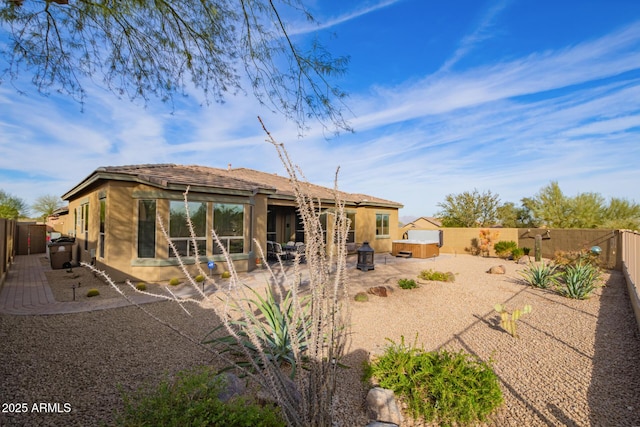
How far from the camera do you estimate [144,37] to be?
18.0 feet

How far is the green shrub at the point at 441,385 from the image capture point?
2.94 m

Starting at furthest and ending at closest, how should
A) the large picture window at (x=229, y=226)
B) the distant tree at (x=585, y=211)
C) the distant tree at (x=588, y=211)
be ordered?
the distant tree at (x=588, y=211)
the distant tree at (x=585, y=211)
the large picture window at (x=229, y=226)

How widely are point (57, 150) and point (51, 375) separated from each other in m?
11.9

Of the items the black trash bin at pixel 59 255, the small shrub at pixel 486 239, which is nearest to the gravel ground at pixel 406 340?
the black trash bin at pixel 59 255

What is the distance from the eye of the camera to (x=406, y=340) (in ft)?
16.3

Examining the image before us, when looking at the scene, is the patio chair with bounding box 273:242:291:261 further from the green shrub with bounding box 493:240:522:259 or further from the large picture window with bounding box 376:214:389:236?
the green shrub with bounding box 493:240:522:259

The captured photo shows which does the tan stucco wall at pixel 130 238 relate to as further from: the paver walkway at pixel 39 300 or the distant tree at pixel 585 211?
the distant tree at pixel 585 211

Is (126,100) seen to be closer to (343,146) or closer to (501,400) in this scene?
(343,146)

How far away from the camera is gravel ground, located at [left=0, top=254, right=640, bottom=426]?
3.07 m

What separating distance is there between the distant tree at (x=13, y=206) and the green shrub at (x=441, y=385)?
44936 millimetres

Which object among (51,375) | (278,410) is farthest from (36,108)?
(278,410)

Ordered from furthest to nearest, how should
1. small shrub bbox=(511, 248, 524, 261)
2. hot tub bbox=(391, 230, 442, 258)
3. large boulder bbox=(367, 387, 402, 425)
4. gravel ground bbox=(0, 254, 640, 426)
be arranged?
hot tub bbox=(391, 230, 442, 258)
small shrub bbox=(511, 248, 524, 261)
gravel ground bbox=(0, 254, 640, 426)
large boulder bbox=(367, 387, 402, 425)

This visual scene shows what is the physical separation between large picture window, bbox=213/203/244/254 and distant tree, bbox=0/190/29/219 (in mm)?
37320

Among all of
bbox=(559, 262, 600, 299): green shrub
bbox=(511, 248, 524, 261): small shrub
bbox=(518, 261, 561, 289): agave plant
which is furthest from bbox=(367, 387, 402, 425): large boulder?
bbox=(511, 248, 524, 261): small shrub
